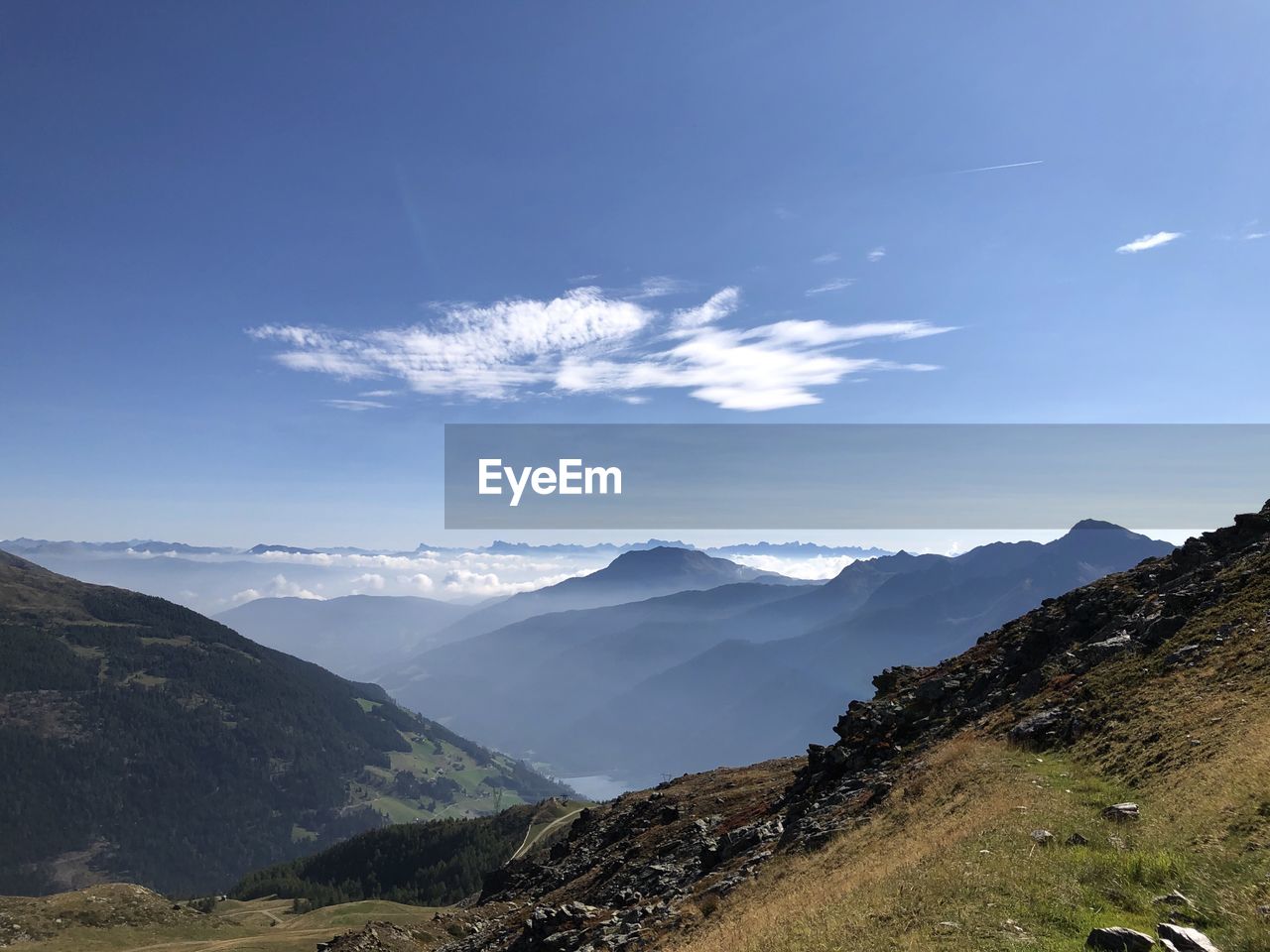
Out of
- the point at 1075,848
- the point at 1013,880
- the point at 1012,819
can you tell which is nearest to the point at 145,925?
the point at 1012,819

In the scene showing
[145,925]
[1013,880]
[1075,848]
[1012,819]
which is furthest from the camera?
[145,925]

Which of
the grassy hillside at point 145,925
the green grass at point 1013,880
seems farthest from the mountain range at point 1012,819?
the grassy hillside at point 145,925

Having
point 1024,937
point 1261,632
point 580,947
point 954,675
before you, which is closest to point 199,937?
point 580,947

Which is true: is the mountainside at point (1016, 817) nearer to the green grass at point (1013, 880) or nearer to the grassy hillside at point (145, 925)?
the green grass at point (1013, 880)

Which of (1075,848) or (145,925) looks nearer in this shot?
(1075,848)

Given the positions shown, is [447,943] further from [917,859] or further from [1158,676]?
[1158,676]

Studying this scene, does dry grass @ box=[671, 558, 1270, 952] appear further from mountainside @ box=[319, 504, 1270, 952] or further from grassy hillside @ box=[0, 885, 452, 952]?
grassy hillside @ box=[0, 885, 452, 952]

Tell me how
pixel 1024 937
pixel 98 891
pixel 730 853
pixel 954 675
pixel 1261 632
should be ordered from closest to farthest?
pixel 1024 937 < pixel 1261 632 < pixel 730 853 < pixel 954 675 < pixel 98 891

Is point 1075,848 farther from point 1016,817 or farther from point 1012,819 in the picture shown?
point 1016,817
